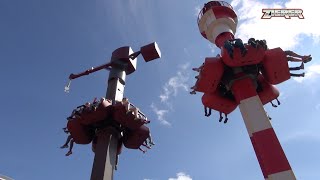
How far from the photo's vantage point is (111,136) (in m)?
18.8

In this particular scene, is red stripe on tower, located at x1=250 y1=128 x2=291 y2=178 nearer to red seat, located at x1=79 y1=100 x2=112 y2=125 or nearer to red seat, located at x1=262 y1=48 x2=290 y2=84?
red seat, located at x1=262 y1=48 x2=290 y2=84

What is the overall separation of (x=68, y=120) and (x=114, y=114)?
8.38 feet

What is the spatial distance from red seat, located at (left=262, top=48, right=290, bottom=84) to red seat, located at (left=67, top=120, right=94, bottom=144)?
9718mm

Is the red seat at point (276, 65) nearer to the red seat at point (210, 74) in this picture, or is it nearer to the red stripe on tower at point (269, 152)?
the red seat at point (210, 74)

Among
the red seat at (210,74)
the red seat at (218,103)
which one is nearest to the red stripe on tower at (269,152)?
the red seat at (218,103)

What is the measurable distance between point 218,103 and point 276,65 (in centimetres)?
358

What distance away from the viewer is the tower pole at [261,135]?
15.1 m

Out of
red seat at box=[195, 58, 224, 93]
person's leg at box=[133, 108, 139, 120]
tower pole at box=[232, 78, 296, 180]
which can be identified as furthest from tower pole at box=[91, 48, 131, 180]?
tower pole at box=[232, 78, 296, 180]

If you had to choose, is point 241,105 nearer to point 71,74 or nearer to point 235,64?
point 235,64

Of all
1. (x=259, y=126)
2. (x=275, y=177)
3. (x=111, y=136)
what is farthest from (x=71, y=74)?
(x=275, y=177)

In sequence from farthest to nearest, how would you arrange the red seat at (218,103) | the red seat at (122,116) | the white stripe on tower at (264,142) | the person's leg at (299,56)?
the red seat at (218,103) → the red seat at (122,116) → the person's leg at (299,56) → the white stripe on tower at (264,142)

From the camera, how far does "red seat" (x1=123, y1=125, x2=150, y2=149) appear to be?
19656 mm

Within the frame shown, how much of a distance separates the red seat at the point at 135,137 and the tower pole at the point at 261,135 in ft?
17.2

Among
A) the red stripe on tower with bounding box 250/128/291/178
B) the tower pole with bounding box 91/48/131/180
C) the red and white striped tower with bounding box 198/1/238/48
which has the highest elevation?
the red and white striped tower with bounding box 198/1/238/48
